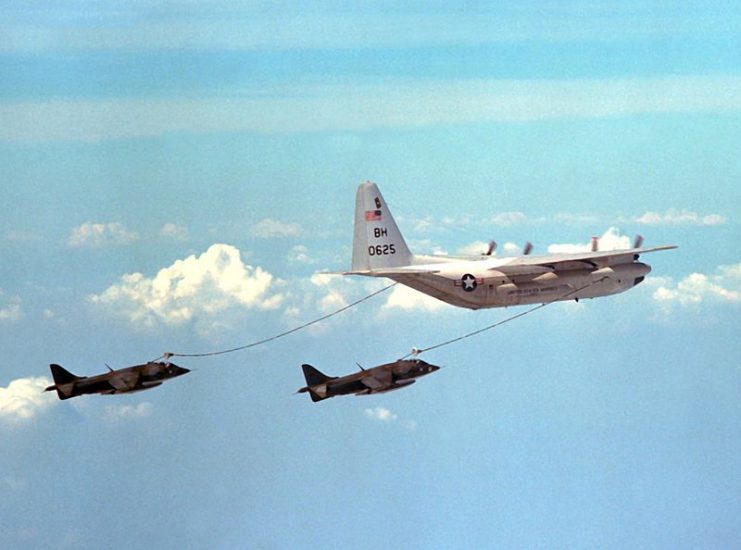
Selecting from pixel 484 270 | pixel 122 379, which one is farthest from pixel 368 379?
pixel 122 379

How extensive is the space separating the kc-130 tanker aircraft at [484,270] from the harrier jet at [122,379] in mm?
11326

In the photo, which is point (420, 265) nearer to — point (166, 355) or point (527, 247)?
point (527, 247)

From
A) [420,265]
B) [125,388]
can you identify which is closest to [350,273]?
[420,265]

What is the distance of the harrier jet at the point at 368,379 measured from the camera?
111500mm

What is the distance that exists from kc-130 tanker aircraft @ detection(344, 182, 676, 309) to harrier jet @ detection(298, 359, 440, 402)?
4.86m

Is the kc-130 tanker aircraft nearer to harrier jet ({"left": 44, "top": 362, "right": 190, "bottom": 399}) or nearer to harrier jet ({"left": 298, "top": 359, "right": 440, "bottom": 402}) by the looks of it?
harrier jet ({"left": 298, "top": 359, "right": 440, "bottom": 402})

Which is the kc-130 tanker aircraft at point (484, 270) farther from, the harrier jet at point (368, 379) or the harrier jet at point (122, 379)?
the harrier jet at point (122, 379)

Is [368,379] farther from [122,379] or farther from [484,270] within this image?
[122,379]

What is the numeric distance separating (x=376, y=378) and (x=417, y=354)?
7.99 ft

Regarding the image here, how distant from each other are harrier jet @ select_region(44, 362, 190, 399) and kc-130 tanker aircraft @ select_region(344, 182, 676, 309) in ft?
37.2

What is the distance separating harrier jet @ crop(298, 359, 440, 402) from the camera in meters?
112

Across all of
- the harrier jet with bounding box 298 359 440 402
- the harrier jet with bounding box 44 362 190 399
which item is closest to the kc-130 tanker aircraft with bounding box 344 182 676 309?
the harrier jet with bounding box 298 359 440 402

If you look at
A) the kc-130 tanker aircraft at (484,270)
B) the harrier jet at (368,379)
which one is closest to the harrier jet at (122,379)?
the harrier jet at (368,379)

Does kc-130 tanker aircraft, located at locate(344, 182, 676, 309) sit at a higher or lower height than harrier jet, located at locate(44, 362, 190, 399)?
higher
